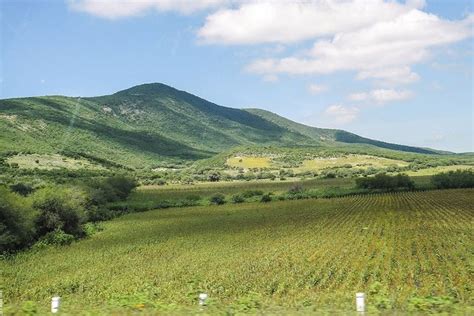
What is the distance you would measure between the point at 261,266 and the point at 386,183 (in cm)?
10764

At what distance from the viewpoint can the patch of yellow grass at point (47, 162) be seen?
6526 inches

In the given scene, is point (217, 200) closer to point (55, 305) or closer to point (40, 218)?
point (40, 218)

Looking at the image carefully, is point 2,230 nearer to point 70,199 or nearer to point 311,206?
point 70,199

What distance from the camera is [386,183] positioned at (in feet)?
460

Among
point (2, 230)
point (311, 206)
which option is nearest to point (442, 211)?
point (311, 206)

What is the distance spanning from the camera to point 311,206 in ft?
352

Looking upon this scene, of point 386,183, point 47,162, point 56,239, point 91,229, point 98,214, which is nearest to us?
point 56,239

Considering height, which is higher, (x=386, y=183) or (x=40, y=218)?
(x=386, y=183)

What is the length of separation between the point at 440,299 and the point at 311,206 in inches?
3852

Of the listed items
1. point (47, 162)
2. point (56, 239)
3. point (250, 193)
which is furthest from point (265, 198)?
point (47, 162)

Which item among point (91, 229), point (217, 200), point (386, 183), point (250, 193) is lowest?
point (91, 229)

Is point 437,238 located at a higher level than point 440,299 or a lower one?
lower

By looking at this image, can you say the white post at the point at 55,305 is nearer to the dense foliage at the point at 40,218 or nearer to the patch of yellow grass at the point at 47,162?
the dense foliage at the point at 40,218

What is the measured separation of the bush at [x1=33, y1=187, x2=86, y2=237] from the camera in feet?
205
